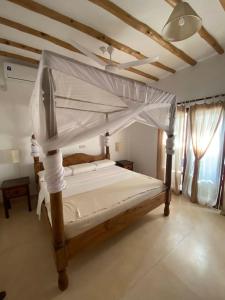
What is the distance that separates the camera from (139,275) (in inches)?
63.2

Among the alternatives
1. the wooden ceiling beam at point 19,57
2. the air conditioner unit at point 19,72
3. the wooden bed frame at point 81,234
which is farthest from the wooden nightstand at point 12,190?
the wooden ceiling beam at point 19,57

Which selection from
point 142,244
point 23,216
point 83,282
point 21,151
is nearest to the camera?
point 83,282

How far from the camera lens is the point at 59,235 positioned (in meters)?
1.41

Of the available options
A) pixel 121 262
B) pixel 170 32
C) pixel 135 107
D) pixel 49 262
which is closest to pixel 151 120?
pixel 135 107

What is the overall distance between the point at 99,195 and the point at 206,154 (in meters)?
2.23

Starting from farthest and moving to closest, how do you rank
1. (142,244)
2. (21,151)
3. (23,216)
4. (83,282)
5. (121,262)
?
1. (21,151)
2. (23,216)
3. (142,244)
4. (121,262)
5. (83,282)

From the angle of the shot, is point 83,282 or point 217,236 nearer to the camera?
point 83,282

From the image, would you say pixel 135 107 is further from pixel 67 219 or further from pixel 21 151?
pixel 21 151

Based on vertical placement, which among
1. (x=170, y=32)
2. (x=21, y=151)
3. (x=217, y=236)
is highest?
(x=170, y=32)

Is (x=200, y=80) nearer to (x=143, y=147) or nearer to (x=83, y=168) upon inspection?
(x=143, y=147)

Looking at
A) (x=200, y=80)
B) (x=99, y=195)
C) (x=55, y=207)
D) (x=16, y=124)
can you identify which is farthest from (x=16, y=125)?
(x=200, y=80)

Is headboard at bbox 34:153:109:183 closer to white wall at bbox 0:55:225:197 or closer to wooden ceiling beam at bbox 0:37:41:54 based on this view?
white wall at bbox 0:55:225:197

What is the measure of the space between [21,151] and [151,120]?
2.70 m

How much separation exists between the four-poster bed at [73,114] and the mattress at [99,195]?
0.26 feet
